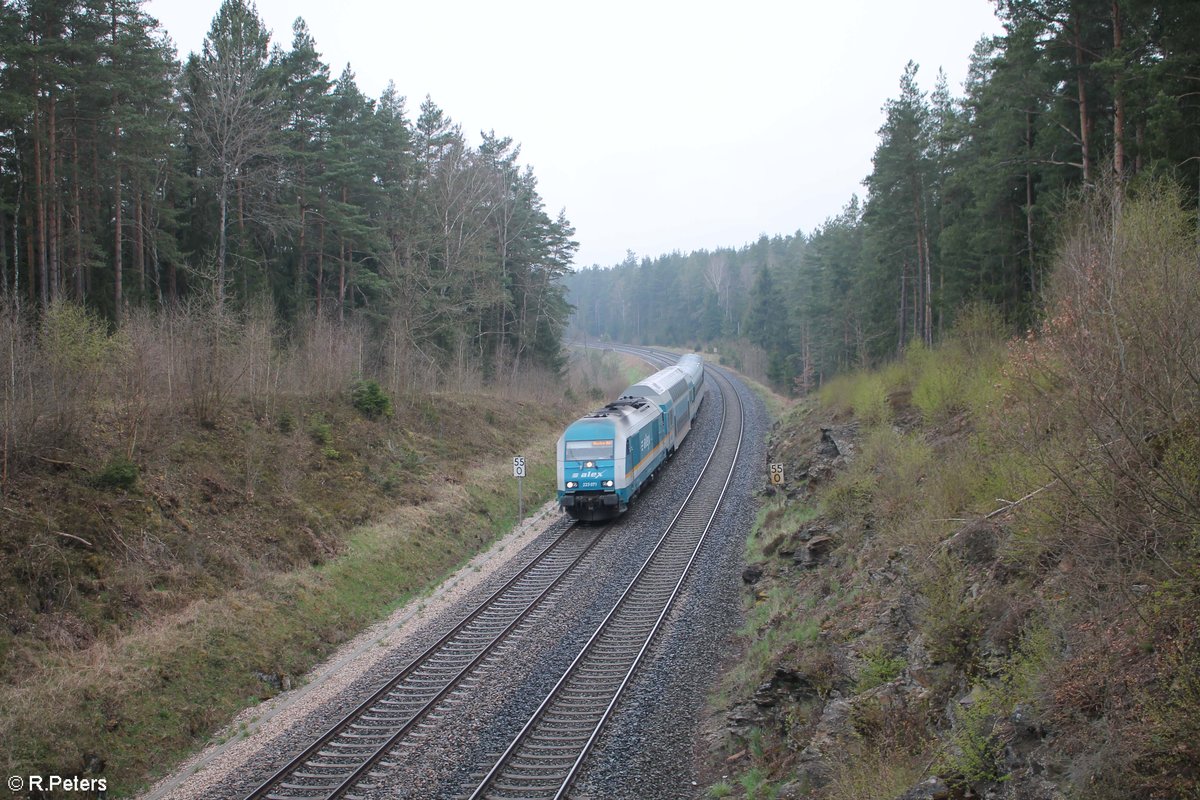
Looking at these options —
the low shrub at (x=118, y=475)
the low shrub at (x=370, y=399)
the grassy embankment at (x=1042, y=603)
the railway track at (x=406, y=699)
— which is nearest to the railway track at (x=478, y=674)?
the railway track at (x=406, y=699)

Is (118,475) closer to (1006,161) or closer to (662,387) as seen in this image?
(662,387)

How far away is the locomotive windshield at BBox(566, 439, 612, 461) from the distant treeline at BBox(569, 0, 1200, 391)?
10.8 meters

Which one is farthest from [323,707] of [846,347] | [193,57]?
[846,347]

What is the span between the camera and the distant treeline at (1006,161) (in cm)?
1431

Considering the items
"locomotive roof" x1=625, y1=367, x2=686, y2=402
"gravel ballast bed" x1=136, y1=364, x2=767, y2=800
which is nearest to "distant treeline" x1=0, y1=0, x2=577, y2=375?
"locomotive roof" x1=625, y1=367, x2=686, y2=402

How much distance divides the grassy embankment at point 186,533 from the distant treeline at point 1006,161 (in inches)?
610

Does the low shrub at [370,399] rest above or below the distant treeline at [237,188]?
below

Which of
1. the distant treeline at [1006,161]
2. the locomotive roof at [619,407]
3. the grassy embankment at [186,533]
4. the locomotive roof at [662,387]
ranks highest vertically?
the distant treeline at [1006,161]

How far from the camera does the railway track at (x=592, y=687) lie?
29.6 ft

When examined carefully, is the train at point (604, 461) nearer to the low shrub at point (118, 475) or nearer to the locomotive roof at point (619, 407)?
the locomotive roof at point (619, 407)

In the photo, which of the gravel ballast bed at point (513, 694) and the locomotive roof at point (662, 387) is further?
the locomotive roof at point (662, 387)

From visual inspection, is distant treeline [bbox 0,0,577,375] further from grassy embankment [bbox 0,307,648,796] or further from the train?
the train

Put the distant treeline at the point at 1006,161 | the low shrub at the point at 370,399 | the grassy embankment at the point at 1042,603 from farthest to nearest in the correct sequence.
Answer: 1. the low shrub at the point at 370,399
2. the distant treeline at the point at 1006,161
3. the grassy embankment at the point at 1042,603

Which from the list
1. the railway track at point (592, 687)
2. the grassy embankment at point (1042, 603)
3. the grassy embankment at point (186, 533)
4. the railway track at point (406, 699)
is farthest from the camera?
the grassy embankment at point (186, 533)
